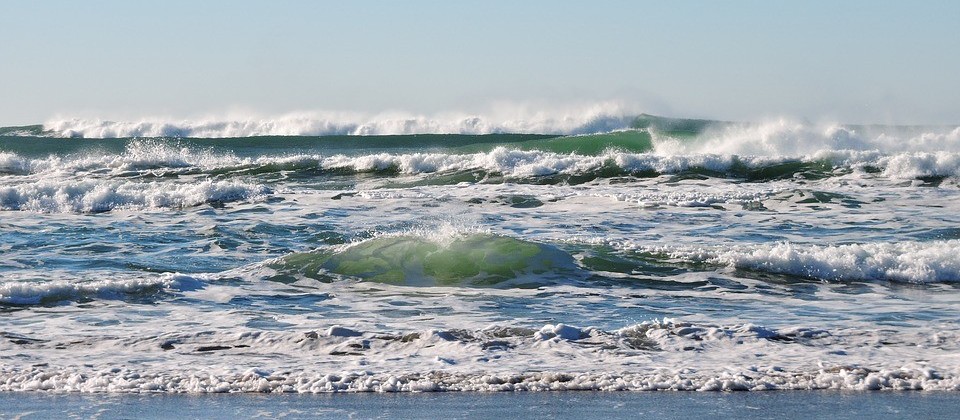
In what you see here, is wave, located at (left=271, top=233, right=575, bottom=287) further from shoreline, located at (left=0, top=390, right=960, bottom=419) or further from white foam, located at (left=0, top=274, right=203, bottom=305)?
shoreline, located at (left=0, top=390, right=960, bottom=419)

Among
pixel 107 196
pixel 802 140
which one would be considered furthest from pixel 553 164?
pixel 107 196

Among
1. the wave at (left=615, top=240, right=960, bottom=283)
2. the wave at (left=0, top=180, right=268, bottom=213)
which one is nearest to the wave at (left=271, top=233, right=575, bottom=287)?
the wave at (left=615, top=240, right=960, bottom=283)

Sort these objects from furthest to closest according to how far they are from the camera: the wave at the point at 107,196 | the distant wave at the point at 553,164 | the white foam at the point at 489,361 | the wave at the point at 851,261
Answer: the distant wave at the point at 553,164, the wave at the point at 107,196, the wave at the point at 851,261, the white foam at the point at 489,361

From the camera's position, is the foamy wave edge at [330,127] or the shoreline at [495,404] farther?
the foamy wave edge at [330,127]

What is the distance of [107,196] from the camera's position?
53.9ft

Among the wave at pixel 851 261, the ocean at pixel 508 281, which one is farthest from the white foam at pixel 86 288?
the wave at pixel 851 261

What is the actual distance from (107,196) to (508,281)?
923 centimetres

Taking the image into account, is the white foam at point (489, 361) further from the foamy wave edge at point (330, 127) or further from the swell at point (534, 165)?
the foamy wave edge at point (330, 127)

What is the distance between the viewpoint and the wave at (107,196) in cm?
1616

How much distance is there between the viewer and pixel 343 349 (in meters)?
6.56

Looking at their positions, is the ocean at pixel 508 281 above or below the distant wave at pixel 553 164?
below

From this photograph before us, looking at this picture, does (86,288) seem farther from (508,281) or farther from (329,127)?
(329,127)

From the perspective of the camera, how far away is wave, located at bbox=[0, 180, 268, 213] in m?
16.2

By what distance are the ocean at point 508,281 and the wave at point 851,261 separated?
0.08 feet
